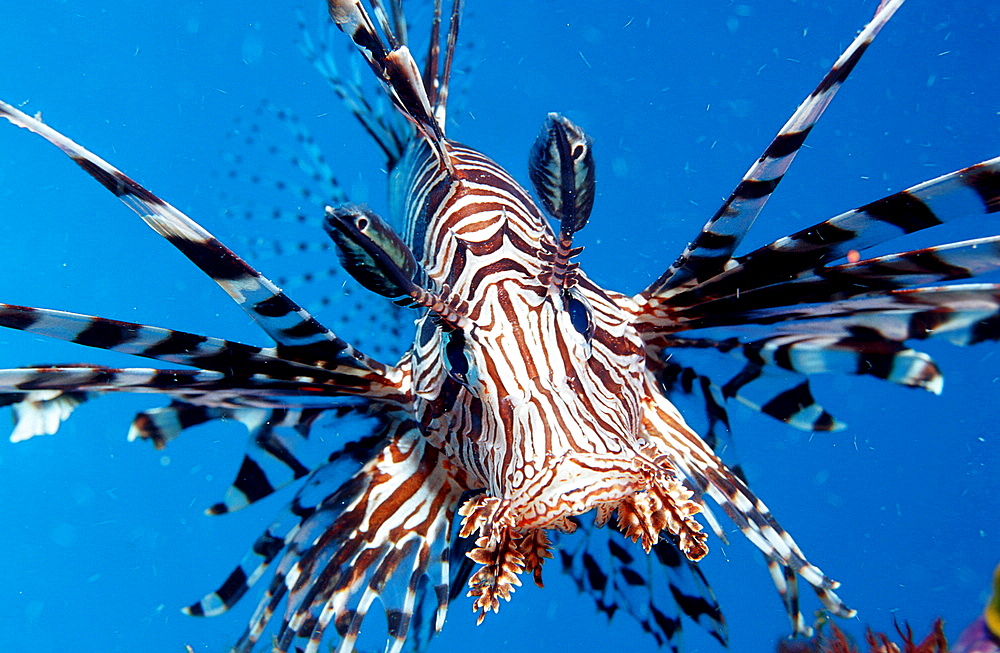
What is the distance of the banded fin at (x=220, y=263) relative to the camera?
1.51 metres

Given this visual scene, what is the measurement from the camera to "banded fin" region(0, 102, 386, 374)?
1.51 metres

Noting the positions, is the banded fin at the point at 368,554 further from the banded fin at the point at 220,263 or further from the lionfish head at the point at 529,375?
the banded fin at the point at 220,263

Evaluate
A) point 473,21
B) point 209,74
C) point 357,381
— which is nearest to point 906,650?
point 357,381

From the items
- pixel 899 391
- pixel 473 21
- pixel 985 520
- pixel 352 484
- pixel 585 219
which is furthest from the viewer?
pixel 985 520

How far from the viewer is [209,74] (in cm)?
787

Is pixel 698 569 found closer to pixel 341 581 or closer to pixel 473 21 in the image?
pixel 341 581

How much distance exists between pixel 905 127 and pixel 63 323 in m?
8.75

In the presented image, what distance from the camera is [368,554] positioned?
2217 millimetres

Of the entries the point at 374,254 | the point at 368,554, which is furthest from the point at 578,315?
the point at 368,554

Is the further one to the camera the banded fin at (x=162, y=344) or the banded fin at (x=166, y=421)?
the banded fin at (x=166, y=421)

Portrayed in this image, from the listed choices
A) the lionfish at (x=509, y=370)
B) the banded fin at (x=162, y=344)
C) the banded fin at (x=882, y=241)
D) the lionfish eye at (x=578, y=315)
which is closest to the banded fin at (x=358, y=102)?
the lionfish at (x=509, y=370)

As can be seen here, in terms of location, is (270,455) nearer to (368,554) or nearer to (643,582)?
(368,554)

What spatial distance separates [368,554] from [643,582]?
1317mm

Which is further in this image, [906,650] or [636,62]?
[636,62]
